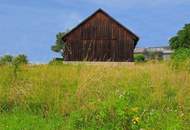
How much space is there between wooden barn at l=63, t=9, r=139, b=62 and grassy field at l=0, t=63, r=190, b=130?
3470cm

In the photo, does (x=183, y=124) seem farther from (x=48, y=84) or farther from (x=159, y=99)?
(x=48, y=84)

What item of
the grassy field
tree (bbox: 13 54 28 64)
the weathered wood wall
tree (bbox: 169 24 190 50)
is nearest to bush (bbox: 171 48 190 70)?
the grassy field

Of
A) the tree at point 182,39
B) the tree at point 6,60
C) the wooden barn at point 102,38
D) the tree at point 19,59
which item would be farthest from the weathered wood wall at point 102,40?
the tree at point 19,59

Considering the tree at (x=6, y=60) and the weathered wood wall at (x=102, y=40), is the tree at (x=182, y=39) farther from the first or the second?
the tree at (x=6, y=60)

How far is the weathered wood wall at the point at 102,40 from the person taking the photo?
155ft

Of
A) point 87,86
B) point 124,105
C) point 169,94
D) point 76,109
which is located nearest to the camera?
point 124,105

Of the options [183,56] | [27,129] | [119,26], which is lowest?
[27,129]

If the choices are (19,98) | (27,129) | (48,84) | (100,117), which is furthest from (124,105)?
(48,84)

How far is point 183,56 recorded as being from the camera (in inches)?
575

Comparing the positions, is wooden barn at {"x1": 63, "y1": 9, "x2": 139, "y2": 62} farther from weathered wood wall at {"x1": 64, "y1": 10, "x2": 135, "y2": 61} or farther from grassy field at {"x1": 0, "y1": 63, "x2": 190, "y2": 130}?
grassy field at {"x1": 0, "y1": 63, "x2": 190, "y2": 130}

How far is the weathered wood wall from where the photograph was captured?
4731cm

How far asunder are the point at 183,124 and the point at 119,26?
41.2 metres

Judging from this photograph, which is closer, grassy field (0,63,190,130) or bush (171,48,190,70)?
grassy field (0,63,190,130)

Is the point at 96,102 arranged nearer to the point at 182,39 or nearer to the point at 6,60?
the point at 6,60
